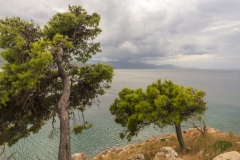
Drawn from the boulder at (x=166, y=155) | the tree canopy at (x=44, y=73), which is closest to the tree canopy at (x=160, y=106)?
the boulder at (x=166, y=155)

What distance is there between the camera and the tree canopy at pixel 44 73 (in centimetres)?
1107

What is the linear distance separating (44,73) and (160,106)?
9.52 meters

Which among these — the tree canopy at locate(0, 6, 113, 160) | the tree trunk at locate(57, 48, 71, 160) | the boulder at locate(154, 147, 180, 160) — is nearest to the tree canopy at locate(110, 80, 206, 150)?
the boulder at locate(154, 147, 180, 160)

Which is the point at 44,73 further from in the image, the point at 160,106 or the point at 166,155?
the point at 166,155

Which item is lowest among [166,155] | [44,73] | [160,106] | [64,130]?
[166,155]

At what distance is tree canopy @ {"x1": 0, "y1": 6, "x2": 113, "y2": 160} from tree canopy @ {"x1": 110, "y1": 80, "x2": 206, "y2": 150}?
3164mm

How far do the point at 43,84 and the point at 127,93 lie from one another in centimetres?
772

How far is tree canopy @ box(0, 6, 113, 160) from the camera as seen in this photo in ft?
36.3

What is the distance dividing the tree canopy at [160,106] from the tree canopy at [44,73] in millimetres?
3164

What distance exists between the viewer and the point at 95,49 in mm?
16828

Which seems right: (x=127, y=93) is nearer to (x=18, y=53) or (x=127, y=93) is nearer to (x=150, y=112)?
(x=150, y=112)

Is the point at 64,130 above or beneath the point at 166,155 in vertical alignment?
above

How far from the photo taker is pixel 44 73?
12766 millimetres

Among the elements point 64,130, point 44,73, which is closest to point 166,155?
point 64,130
